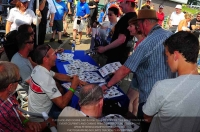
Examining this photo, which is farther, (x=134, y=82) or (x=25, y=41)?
(x=25, y=41)

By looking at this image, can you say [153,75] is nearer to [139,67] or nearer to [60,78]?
[139,67]

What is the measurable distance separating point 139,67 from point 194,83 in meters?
0.93

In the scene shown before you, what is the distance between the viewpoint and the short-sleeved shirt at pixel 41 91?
2211 mm

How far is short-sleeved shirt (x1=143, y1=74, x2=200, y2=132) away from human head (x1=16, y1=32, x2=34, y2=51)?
2.08 meters

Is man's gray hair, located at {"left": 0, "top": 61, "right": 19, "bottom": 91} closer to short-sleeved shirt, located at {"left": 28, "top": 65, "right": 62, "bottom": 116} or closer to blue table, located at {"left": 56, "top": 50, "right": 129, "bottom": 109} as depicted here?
short-sleeved shirt, located at {"left": 28, "top": 65, "right": 62, "bottom": 116}

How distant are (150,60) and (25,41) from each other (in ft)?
5.84

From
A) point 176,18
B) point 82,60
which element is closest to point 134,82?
point 82,60

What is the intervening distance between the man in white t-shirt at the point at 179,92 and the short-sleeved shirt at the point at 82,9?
21.0 feet

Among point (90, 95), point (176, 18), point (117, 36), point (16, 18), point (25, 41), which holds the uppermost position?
point (176, 18)

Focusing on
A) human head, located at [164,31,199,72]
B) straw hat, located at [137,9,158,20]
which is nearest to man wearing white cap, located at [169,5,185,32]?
straw hat, located at [137,9,158,20]

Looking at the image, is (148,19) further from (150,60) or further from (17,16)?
(17,16)

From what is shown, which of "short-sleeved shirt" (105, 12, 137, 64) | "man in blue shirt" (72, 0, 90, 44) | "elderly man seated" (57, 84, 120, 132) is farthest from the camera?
"man in blue shirt" (72, 0, 90, 44)

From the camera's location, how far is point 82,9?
7.56 metres

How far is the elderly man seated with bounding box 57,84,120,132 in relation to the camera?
1.51 meters
